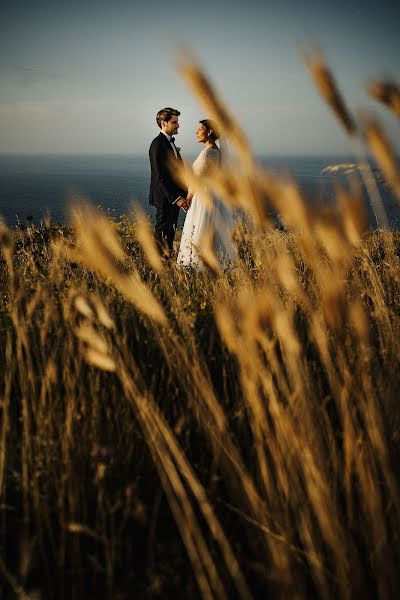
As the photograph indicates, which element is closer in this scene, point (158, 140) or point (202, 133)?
point (202, 133)

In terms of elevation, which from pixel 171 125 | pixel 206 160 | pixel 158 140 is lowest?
pixel 206 160

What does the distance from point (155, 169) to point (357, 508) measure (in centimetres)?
465

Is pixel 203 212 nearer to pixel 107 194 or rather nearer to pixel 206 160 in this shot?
pixel 206 160

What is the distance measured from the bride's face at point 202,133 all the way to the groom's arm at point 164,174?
0.68 meters

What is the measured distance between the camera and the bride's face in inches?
167

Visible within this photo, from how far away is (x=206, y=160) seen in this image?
13.9 ft

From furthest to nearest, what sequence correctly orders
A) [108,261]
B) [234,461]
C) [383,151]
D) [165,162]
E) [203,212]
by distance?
[165,162], [203,212], [383,151], [108,261], [234,461]

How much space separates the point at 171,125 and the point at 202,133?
2.64 ft

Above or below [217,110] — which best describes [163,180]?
above

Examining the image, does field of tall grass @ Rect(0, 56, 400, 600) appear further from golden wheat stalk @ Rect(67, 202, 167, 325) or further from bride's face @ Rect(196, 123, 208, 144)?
bride's face @ Rect(196, 123, 208, 144)

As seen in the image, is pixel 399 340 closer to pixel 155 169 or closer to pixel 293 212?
pixel 293 212

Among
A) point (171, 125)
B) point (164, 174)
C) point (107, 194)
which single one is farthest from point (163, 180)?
point (107, 194)

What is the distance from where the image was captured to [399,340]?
1461mm

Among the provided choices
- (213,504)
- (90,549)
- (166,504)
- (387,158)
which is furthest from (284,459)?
(387,158)
